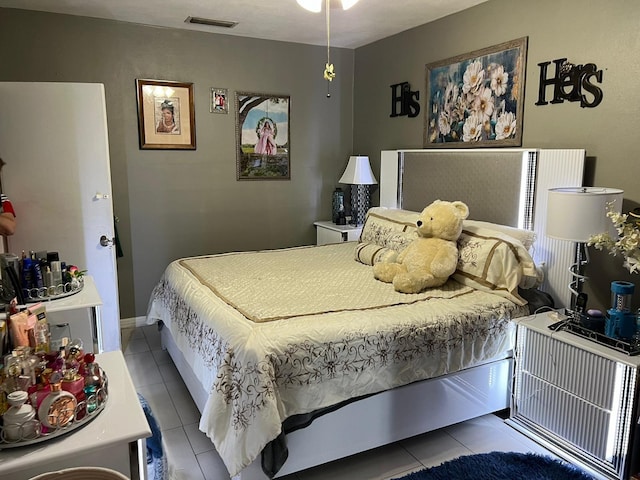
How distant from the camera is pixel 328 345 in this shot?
6.72 ft

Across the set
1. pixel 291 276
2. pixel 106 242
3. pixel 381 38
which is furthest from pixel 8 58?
pixel 381 38

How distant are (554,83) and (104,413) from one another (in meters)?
2.87

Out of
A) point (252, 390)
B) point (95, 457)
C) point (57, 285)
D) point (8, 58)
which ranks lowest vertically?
point (252, 390)

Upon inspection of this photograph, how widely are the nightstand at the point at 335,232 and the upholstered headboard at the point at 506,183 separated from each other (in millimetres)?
572

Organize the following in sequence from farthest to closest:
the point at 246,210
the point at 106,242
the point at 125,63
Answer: the point at 246,210, the point at 125,63, the point at 106,242

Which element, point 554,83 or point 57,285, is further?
point 554,83

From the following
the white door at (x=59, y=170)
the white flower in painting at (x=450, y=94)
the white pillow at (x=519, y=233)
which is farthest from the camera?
the white flower in painting at (x=450, y=94)

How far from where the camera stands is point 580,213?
225 centimetres

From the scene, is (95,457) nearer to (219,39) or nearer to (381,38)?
(219,39)

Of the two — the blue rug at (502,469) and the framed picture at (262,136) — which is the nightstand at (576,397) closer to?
the blue rug at (502,469)

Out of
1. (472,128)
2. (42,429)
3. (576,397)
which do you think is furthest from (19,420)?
(472,128)

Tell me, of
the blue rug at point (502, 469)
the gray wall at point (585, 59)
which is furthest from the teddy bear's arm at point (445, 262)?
the blue rug at point (502, 469)

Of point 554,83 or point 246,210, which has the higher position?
point 554,83

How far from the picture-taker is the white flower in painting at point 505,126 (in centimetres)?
313
